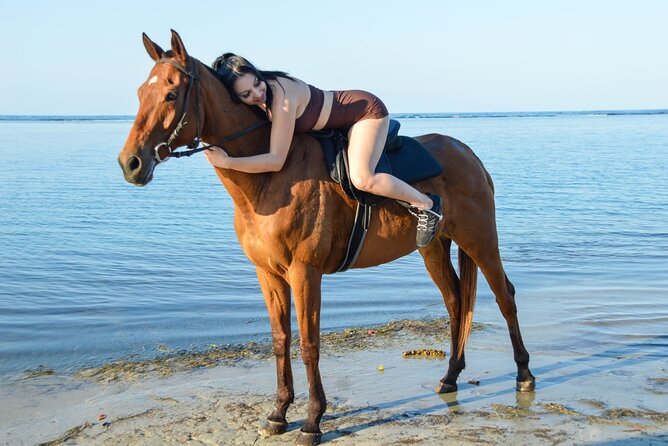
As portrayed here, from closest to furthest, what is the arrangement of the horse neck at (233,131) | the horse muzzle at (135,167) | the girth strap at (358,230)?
the horse muzzle at (135,167), the horse neck at (233,131), the girth strap at (358,230)

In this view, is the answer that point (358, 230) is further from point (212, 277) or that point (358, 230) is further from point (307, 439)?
point (212, 277)

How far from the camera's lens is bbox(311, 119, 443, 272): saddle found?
204 inches

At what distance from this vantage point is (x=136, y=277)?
10969mm

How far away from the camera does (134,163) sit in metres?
4.36

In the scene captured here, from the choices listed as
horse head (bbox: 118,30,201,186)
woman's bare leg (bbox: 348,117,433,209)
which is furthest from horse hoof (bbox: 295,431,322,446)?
horse head (bbox: 118,30,201,186)

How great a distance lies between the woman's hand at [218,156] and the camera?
4.80 m

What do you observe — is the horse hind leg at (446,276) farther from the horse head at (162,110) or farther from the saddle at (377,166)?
the horse head at (162,110)

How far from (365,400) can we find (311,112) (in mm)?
2280

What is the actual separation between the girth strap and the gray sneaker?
0.39m

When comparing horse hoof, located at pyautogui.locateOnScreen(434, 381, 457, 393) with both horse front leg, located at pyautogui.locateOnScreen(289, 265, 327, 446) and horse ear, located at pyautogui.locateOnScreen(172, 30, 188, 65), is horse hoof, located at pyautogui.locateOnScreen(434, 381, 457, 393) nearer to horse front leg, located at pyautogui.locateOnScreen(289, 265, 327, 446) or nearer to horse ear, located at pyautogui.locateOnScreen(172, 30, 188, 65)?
horse front leg, located at pyautogui.locateOnScreen(289, 265, 327, 446)

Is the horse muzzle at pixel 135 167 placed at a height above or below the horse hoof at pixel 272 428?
above

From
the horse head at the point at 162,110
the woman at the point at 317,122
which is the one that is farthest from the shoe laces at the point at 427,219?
the horse head at the point at 162,110

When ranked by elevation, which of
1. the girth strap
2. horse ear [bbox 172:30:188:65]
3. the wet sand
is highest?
horse ear [bbox 172:30:188:65]

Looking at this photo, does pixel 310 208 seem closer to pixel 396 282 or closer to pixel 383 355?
pixel 383 355
